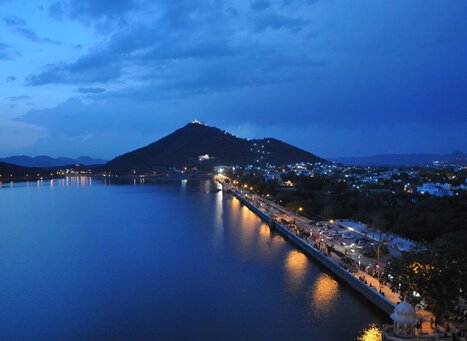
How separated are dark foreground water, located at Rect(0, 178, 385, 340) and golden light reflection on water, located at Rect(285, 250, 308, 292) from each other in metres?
0.04

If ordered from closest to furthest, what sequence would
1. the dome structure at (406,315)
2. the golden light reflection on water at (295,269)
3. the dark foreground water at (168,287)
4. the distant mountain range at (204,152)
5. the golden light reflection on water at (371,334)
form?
the dome structure at (406,315) → the golden light reflection on water at (371,334) → the dark foreground water at (168,287) → the golden light reflection on water at (295,269) → the distant mountain range at (204,152)

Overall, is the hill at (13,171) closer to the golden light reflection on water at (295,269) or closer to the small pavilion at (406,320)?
the golden light reflection on water at (295,269)

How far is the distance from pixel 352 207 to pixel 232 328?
64.7 feet

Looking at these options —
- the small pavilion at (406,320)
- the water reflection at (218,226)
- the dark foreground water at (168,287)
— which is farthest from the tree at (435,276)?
the water reflection at (218,226)

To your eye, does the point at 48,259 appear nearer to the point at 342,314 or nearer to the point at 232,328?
the point at 232,328

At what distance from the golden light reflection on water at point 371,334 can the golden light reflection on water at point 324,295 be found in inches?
60.7

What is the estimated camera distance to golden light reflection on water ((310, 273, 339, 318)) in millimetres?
14469

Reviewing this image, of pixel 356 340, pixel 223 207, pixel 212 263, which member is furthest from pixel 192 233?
pixel 356 340

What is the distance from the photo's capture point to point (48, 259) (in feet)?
74.9

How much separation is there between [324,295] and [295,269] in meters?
4.05

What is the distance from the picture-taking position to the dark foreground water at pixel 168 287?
13.4 m

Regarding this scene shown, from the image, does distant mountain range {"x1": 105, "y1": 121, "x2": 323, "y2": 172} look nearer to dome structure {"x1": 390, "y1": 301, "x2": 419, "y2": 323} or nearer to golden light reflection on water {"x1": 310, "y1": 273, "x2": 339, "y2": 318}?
golden light reflection on water {"x1": 310, "y1": 273, "x2": 339, "y2": 318}

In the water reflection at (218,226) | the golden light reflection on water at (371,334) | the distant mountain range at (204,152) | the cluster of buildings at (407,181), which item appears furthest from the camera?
the distant mountain range at (204,152)

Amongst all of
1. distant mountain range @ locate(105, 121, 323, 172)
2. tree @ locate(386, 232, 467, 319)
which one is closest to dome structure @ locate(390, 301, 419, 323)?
tree @ locate(386, 232, 467, 319)
